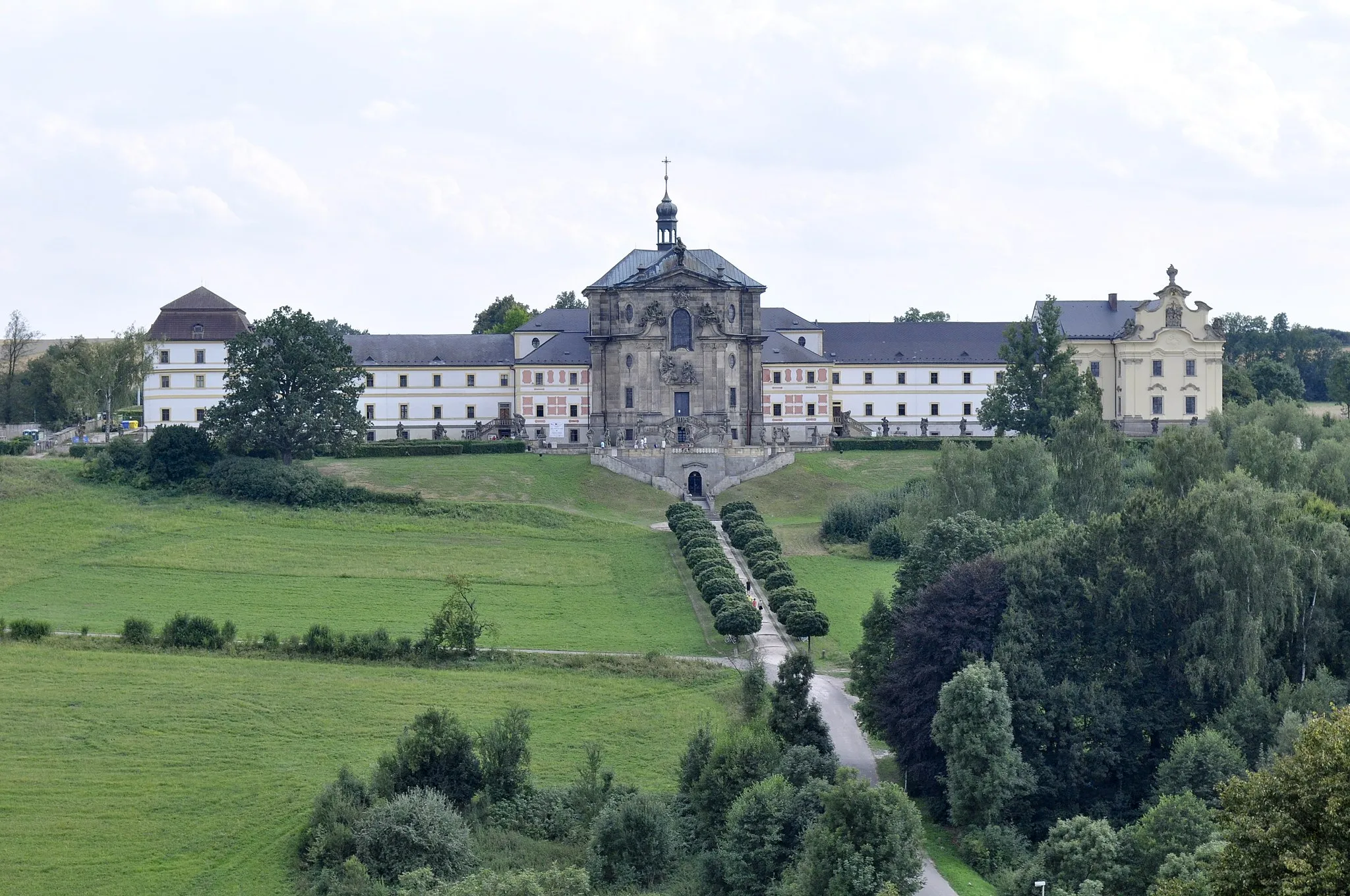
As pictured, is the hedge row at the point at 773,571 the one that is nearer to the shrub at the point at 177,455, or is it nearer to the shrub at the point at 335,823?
the shrub at the point at 335,823

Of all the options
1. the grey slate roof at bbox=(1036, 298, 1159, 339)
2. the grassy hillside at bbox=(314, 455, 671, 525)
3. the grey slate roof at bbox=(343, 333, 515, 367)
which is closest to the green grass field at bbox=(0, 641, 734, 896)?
the grassy hillside at bbox=(314, 455, 671, 525)

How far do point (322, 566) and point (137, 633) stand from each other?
1355 centimetres

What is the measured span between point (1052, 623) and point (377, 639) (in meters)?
22.4

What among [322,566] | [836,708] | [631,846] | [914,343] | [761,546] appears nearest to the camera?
[631,846]

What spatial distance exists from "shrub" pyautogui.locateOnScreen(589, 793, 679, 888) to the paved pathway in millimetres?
6217

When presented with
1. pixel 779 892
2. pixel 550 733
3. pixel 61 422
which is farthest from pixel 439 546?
pixel 61 422

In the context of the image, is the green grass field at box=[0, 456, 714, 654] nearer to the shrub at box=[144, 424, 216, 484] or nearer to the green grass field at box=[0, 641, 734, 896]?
the shrub at box=[144, 424, 216, 484]

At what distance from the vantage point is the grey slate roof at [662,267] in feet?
323

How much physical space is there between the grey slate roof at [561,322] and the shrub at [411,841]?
7248 centimetres

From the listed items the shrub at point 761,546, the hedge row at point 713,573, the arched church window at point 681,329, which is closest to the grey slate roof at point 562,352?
the arched church window at point 681,329

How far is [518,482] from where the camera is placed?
278 feet

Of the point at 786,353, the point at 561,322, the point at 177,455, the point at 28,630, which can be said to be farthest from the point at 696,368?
the point at 28,630

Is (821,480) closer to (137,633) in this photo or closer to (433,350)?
(433,350)

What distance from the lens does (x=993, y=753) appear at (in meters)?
40.9
